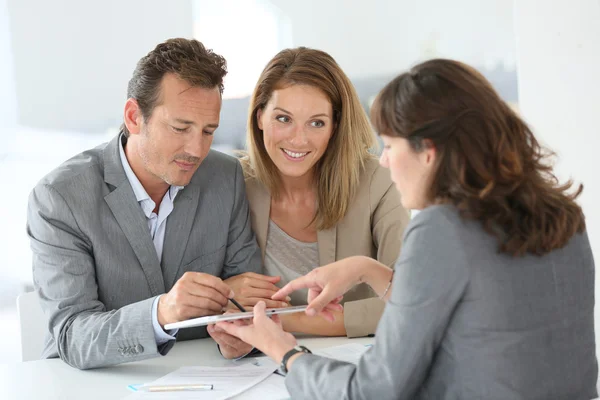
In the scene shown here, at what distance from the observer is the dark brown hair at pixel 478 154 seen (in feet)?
4.29

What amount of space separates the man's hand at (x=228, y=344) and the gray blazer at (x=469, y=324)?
0.74 meters

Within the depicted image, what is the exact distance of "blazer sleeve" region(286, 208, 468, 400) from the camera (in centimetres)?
125

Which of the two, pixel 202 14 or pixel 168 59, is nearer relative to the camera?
pixel 168 59

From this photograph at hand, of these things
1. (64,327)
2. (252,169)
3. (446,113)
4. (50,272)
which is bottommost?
(64,327)

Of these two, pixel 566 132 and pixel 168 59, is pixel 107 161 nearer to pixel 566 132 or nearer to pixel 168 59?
pixel 168 59

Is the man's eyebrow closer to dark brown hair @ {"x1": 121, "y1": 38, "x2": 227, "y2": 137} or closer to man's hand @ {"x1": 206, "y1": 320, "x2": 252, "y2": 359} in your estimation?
dark brown hair @ {"x1": 121, "y1": 38, "x2": 227, "y2": 137}

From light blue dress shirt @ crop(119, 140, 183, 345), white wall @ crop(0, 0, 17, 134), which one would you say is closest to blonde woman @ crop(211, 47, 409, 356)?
light blue dress shirt @ crop(119, 140, 183, 345)

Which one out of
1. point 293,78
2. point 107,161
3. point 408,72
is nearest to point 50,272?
Answer: point 107,161

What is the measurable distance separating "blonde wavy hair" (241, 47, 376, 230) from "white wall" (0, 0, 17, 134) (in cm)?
206

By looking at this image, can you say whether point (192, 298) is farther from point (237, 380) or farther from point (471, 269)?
point (471, 269)

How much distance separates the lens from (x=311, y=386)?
1.39 meters

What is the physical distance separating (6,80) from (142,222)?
2284 mm

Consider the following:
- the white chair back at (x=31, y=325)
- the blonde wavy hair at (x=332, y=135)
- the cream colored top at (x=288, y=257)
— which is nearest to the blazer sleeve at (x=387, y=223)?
the blonde wavy hair at (x=332, y=135)

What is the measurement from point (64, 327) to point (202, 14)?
279 cm
